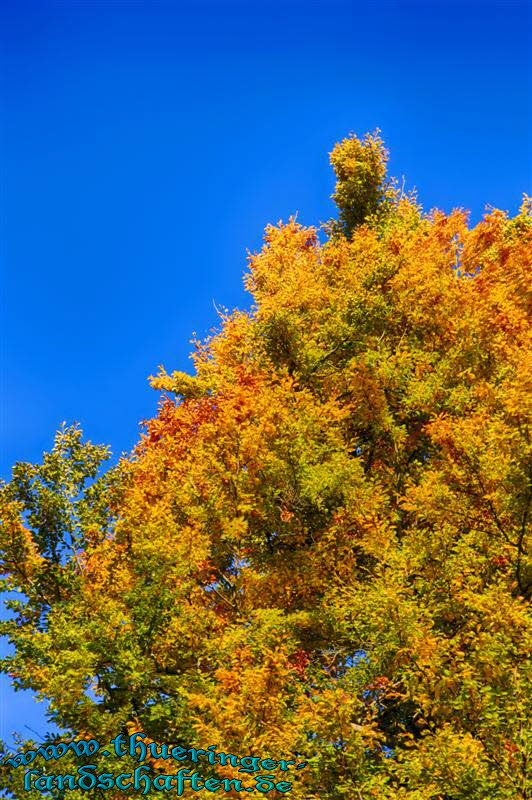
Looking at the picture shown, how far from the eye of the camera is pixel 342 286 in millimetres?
28609

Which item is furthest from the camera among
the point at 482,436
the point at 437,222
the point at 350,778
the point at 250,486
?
the point at 437,222

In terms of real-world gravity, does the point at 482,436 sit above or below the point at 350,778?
above

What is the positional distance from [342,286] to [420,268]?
3.22 metres

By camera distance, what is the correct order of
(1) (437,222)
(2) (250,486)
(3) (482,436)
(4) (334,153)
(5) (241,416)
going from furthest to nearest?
(1) (437,222) < (4) (334,153) < (5) (241,416) < (2) (250,486) < (3) (482,436)

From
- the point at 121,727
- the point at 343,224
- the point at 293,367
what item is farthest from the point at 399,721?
the point at 343,224

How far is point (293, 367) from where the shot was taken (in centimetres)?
Answer: 2583

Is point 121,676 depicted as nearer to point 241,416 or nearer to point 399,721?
point 399,721

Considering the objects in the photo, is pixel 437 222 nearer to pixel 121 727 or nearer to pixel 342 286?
pixel 342 286

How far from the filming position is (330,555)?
21.1 metres

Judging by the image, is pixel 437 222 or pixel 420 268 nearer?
pixel 420 268

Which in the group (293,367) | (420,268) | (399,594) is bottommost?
(399,594)

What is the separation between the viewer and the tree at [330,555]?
567 inches

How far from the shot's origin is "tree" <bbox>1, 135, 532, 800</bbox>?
47.3 feet

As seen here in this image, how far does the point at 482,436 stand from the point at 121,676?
10.5m
